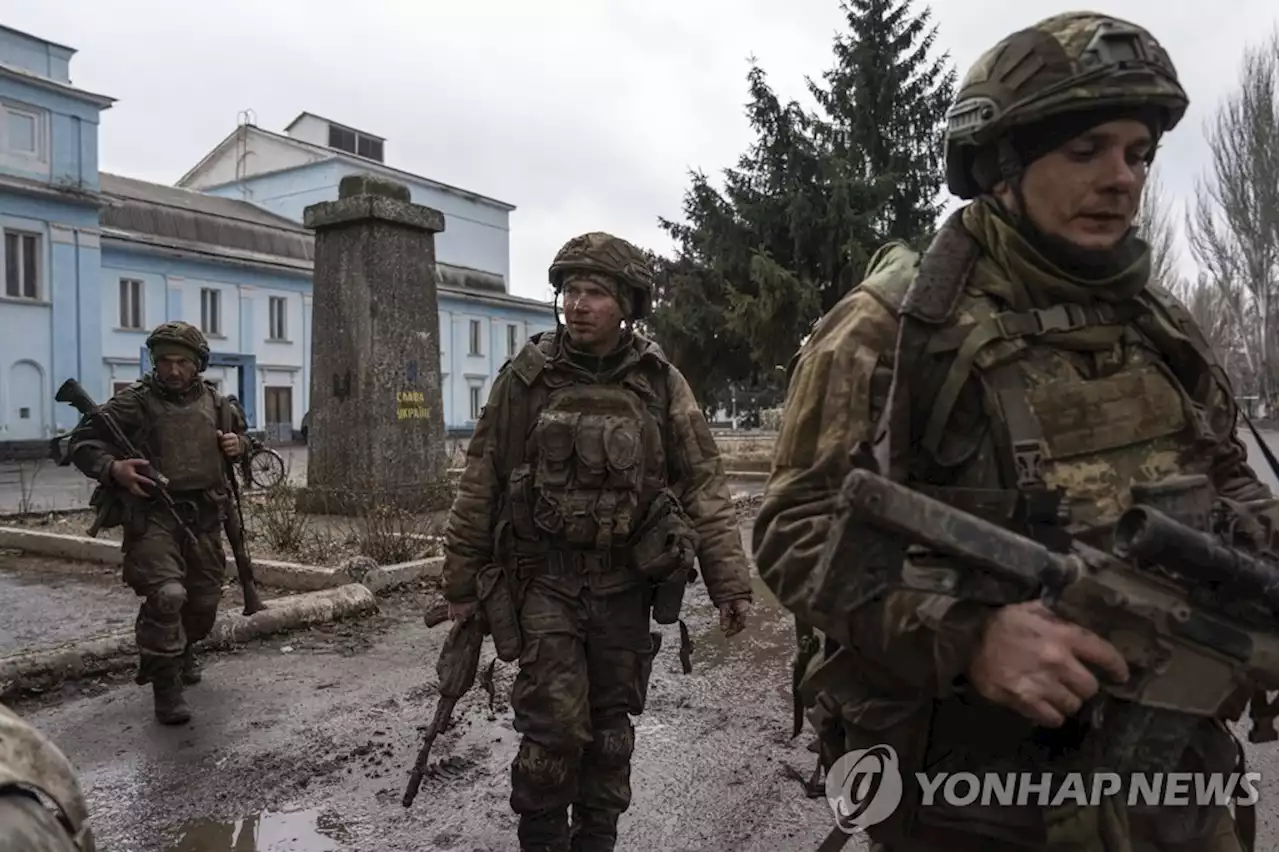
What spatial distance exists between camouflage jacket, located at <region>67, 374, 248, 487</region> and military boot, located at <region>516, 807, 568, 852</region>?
Answer: 296 centimetres

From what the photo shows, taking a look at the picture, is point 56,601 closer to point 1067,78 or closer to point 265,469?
point 265,469

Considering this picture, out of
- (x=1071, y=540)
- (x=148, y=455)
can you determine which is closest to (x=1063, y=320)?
(x=1071, y=540)

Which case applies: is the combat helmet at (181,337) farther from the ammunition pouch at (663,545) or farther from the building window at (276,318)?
the building window at (276,318)

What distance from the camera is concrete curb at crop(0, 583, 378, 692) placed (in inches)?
192

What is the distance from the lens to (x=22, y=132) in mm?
23266

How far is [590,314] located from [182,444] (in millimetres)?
2853

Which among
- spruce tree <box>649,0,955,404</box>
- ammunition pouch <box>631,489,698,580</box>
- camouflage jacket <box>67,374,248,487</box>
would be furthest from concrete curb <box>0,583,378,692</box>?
spruce tree <box>649,0,955,404</box>

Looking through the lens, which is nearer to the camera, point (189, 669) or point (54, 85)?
point (189, 669)

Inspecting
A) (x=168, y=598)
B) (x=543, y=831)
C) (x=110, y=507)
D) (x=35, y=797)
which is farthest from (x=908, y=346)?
(x=110, y=507)

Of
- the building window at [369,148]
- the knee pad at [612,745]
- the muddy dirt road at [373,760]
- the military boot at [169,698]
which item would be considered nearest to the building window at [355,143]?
the building window at [369,148]

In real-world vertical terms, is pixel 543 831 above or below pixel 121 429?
below

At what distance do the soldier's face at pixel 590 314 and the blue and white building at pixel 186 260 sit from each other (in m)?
23.9

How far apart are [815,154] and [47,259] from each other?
18830 millimetres

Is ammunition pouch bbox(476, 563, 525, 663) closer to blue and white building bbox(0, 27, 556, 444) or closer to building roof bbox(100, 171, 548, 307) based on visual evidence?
blue and white building bbox(0, 27, 556, 444)
